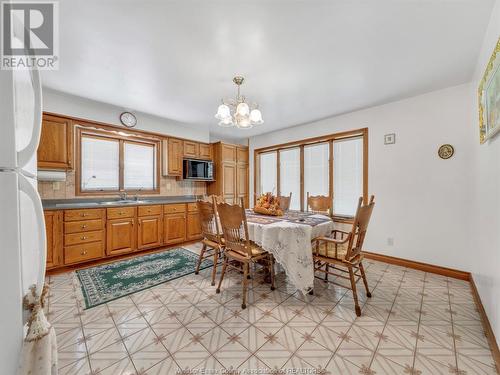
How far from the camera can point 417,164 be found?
2.97 m

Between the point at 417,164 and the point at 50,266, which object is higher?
the point at 417,164

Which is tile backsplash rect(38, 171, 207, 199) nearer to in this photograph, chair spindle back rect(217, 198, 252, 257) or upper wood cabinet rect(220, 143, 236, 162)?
upper wood cabinet rect(220, 143, 236, 162)

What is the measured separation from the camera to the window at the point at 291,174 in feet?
15.0

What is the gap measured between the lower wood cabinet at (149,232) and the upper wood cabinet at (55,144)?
1313 mm

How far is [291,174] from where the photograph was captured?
4684 mm

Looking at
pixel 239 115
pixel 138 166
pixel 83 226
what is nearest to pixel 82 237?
pixel 83 226

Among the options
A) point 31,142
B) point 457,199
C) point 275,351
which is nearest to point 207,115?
point 31,142

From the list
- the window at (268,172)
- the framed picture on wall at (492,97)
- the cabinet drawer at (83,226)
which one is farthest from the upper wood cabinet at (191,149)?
the framed picture on wall at (492,97)

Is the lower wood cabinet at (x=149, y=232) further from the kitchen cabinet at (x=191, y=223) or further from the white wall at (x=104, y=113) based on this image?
the white wall at (x=104, y=113)

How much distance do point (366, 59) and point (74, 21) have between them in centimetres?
262

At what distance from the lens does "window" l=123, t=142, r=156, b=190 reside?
12.6ft

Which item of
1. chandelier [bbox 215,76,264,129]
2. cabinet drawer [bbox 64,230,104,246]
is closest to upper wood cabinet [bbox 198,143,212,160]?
chandelier [bbox 215,76,264,129]

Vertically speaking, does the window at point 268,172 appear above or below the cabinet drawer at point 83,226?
above

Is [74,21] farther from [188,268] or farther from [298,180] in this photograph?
[298,180]
